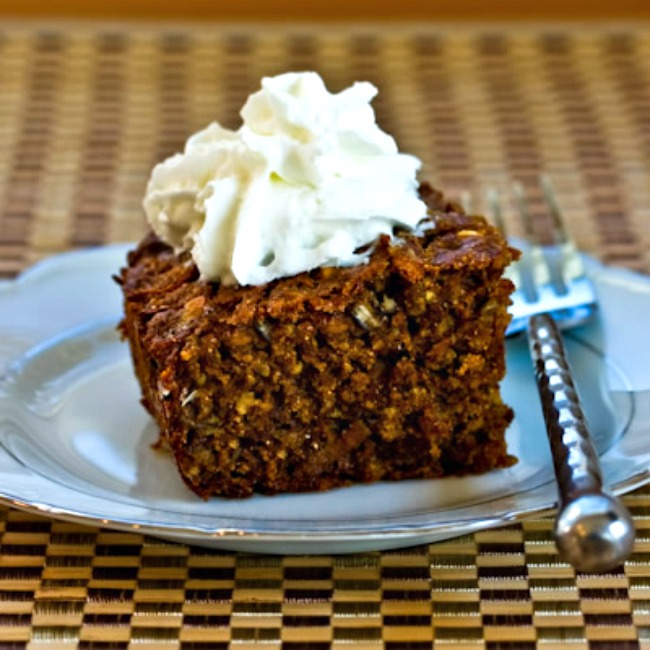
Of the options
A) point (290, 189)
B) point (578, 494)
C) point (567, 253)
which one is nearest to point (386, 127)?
point (567, 253)

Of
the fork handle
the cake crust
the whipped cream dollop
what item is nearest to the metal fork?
the fork handle

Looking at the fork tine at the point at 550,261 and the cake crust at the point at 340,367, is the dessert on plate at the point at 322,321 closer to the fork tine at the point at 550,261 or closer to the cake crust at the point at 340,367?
the cake crust at the point at 340,367

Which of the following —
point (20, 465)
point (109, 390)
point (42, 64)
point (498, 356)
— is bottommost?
point (42, 64)

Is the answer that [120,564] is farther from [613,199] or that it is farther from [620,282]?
[613,199]

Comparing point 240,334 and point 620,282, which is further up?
point 240,334

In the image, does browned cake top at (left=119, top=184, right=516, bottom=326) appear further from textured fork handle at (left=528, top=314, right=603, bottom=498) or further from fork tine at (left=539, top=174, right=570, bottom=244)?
fork tine at (left=539, top=174, right=570, bottom=244)

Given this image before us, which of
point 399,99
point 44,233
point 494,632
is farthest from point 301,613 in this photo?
point 399,99
